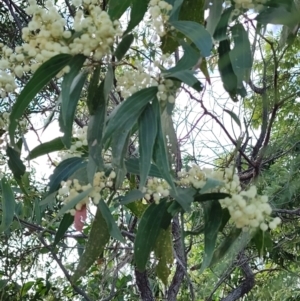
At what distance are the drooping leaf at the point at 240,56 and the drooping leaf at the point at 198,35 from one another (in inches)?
3.6

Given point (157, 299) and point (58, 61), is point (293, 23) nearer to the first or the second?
point (58, 61)

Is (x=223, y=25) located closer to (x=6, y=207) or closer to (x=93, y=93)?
(x=93, y=93)

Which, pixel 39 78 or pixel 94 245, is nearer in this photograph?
pixel 39 78

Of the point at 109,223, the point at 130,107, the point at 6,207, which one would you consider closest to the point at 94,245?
the point at 109,223

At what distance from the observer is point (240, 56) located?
0.74 metres

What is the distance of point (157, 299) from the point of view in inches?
68.3

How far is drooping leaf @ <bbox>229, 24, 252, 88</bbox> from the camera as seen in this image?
0.72 m

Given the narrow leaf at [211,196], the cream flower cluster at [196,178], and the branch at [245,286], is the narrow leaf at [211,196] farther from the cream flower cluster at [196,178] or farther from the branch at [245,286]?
the branch at [245,286]

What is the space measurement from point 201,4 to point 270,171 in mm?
1112

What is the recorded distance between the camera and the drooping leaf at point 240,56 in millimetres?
719

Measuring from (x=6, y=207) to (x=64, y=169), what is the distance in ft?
0.62

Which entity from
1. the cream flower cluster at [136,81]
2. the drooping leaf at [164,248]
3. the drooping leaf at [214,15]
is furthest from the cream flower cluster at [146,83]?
the drooping leaf at [164,248]

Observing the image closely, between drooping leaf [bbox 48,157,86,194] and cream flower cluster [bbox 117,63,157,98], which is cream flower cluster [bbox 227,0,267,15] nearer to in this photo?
cream flower cluster [bbox 117,63,157,98]

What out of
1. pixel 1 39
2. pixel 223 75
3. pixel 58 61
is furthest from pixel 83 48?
pixel 1 39
